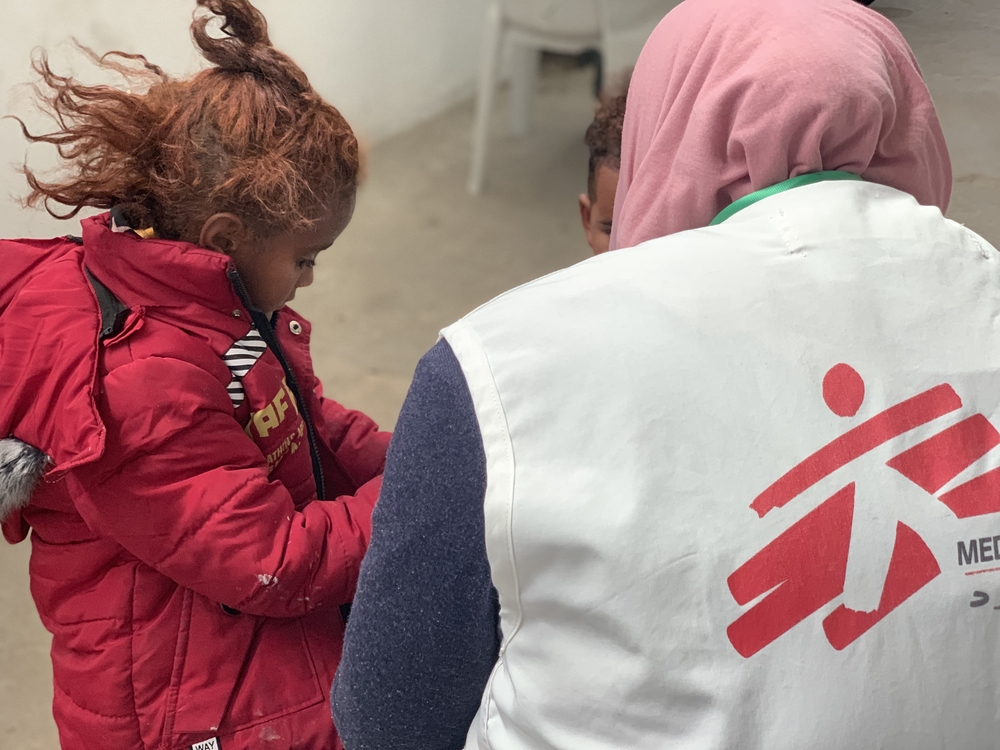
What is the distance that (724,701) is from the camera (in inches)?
21.9

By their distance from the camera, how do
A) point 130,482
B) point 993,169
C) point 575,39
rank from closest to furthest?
point 130,482 → point 993,169 → point 575,39

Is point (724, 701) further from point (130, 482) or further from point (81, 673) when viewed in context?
point (81, 673)

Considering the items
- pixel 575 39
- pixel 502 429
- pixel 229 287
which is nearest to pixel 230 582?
pixel 229 287

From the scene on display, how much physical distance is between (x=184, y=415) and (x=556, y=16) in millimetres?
1900

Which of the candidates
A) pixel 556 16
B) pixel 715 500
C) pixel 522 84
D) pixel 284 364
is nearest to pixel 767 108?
pixel 715 500

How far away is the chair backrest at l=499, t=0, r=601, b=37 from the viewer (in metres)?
2.35

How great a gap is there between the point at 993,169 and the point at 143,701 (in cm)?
116

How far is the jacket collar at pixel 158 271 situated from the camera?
0.84 metres

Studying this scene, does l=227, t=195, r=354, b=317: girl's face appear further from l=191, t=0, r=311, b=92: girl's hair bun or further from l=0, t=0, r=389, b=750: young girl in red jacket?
l=191, t=0, r=311, b=92: girl's hair bun

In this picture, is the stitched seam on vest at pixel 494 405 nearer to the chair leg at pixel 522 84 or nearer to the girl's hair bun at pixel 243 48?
the girl's hair bun at pixel 243 48

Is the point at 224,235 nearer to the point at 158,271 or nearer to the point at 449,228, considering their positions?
the point at 158,271

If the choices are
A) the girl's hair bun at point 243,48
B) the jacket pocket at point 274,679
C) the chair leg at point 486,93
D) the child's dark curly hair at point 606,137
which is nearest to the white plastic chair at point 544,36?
the chair leg at point 486,93

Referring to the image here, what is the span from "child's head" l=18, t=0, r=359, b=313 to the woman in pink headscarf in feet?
1.19

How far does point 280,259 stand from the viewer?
93cm
